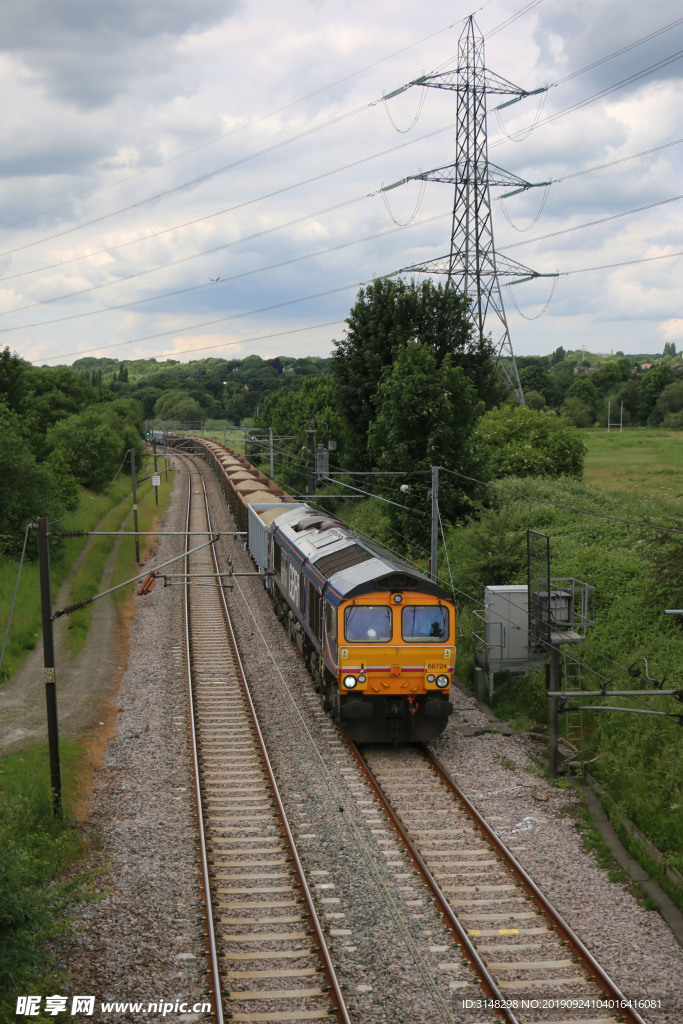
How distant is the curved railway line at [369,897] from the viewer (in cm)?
952

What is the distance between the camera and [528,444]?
39812 millimetres

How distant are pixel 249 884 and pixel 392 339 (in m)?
33.2

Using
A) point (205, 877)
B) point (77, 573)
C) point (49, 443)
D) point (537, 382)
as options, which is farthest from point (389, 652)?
point (537, 382)

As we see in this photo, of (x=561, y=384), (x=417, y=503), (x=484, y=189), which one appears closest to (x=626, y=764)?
(x=417, y=503)

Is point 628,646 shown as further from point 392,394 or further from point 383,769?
point 392,394

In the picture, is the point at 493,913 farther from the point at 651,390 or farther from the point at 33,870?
the point at 651,390

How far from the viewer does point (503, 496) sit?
33031 millimetres

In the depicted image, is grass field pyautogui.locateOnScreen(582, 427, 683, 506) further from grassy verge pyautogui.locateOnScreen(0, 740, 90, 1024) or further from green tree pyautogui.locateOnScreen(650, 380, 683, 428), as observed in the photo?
grassy verge pyautogui.locateOnScreen(0, 740, 90, 1024)

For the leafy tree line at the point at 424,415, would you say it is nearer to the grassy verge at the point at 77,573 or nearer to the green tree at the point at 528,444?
the green tree at the point at 528,444

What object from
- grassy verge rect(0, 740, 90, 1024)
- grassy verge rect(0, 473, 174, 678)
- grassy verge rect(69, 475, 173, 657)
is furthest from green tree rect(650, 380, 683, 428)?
grassy verge rect(0, 740, 90, 1024)

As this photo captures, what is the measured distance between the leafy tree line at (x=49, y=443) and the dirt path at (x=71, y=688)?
7.36 meters

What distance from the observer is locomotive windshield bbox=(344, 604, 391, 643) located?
54.7 feet

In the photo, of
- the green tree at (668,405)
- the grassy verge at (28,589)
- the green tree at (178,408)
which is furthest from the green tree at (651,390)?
the grassy verge at (28,589)

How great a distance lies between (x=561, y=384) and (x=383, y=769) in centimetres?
14001
